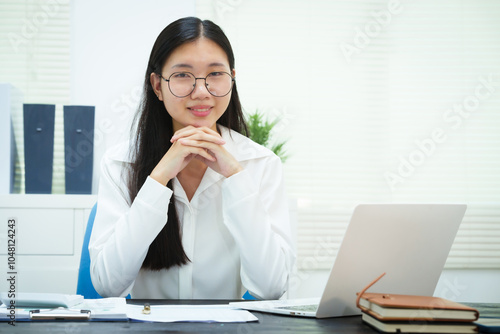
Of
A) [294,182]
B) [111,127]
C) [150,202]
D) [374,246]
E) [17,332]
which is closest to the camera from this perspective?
[17,332]

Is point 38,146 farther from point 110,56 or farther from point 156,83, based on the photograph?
point 156,83

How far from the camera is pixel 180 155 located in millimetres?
1394

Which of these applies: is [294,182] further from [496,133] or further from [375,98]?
[496,133]

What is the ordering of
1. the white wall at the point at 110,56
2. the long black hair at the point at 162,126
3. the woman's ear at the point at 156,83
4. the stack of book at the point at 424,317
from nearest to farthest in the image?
the stack of book at the point at 424,317
the long black hair at the point at 162,126
the woman's ear at the point at 156,83
the white wall at the point at 110,56

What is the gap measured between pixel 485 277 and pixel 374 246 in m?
2.79

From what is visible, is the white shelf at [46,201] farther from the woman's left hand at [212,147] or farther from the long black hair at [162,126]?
the woman's left hand at [212,147]

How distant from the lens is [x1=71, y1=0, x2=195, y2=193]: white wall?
2998mm

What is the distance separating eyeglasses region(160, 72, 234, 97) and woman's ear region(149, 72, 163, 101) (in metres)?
0.07

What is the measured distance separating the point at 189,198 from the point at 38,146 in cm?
147

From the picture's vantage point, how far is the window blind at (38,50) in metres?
3.01

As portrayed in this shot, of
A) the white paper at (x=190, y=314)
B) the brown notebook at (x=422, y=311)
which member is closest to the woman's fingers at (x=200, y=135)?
the white paper at (x=190, y=314)

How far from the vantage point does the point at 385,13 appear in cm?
332

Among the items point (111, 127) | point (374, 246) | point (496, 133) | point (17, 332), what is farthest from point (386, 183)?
point (17, 332)

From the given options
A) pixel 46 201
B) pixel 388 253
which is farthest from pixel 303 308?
pixel 46 201
